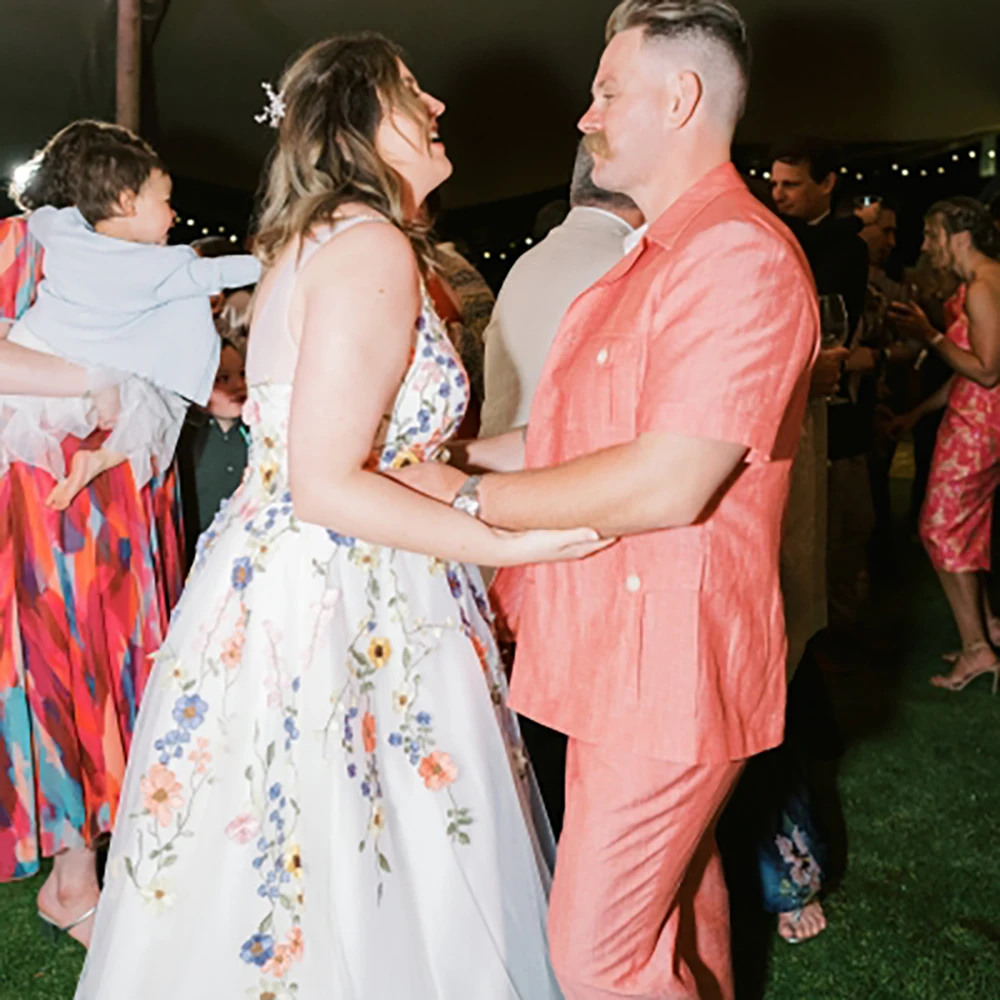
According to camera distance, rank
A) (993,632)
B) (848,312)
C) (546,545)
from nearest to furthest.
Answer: (546,545) < (848,312) < (993,632)

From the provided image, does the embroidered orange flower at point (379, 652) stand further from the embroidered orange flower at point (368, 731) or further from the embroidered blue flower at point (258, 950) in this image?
the embroidered blue flower at point (258, 950)

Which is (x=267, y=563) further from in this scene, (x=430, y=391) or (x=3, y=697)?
(x=3, y=697)

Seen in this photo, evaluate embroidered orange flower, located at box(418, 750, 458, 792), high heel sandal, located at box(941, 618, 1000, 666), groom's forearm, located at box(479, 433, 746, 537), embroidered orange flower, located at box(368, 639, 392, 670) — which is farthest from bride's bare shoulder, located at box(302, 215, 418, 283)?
high heel sandal, located at box(941, 618, 1000, 666)

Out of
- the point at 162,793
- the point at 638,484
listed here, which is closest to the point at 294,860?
the point at 162,793

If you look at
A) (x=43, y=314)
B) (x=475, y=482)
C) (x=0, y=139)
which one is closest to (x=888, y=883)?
(x=475, y=482)

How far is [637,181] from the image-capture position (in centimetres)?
141

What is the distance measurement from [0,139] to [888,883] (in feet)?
14.0

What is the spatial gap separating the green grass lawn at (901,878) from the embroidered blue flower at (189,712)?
383 millimetres

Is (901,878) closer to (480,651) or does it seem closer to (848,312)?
(480,651)

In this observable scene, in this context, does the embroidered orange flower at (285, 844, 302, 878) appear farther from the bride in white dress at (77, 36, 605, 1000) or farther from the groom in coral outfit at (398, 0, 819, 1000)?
the groom in coral outfit at (398, 0, 819, 1000)

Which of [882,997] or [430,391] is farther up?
[430,391]

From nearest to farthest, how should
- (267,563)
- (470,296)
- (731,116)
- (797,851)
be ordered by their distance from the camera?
(731,116), (267,563), (797,851), (470,296)

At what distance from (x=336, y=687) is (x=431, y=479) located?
0.99ft

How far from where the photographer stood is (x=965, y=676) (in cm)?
394
